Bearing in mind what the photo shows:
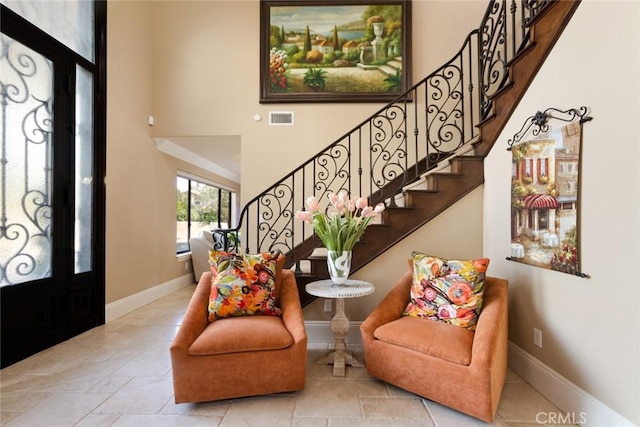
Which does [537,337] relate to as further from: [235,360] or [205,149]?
[205,149]

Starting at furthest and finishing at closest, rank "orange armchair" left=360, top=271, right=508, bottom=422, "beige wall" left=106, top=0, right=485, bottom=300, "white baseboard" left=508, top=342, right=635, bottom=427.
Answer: "beige wall" left=106, top=0, right=485, bottom=300 < "orange armchair" left=360, top=271, right=508, bottom=422 < "white baseboard" left=508, top=342, right=635, bottom=427

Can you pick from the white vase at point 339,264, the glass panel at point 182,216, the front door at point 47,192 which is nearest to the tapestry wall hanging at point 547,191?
the white vase at point 339,264

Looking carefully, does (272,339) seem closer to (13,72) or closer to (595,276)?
(595,276)

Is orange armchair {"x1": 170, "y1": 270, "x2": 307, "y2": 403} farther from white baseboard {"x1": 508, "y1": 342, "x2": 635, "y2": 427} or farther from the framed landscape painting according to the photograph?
the framed landscape painting

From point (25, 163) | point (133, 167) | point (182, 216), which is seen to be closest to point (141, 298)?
point (133, 167)

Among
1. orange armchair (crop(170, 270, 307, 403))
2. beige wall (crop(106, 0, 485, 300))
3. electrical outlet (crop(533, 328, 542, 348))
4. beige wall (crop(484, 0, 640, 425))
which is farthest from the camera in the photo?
beige wall (crop(106, 0, 485, 300))

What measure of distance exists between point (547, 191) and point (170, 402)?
291 cm

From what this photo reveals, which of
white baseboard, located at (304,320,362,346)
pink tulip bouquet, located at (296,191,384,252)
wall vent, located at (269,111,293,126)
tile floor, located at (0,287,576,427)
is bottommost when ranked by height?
tile floor, located at (0,287,576,427)

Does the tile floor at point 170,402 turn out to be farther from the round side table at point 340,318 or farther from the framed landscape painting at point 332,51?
the framed landscape painting at point 332,51

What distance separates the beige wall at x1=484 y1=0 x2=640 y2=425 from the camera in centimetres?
155

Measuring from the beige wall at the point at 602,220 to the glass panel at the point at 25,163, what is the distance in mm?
4202

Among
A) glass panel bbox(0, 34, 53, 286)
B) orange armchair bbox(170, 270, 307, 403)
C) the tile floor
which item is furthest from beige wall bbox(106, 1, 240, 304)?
orange armchair bbox(170, 270, 307, 403)

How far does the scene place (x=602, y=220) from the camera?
5.58 feet

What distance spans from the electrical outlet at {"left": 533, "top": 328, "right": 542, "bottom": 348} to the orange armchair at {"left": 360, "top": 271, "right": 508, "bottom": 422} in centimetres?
30
